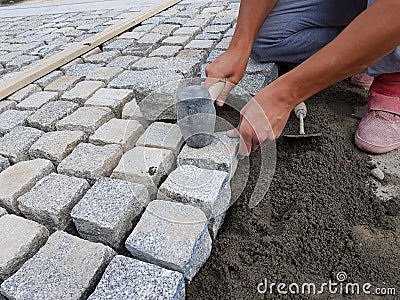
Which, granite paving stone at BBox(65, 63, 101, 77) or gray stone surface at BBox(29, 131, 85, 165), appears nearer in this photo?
gray stone surface at BBox(29, 131, 85, 165)

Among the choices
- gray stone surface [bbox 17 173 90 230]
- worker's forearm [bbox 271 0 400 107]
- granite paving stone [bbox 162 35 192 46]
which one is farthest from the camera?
granite paving stone [bbox 162 35 192 46]

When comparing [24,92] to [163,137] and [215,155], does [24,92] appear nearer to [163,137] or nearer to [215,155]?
[163,137]

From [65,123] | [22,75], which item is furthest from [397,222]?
[22,75]

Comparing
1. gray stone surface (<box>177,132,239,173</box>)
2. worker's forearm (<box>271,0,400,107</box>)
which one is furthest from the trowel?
worker's forearm (<box>271,0,400,107</box>)

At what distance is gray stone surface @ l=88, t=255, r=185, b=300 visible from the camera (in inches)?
46.9

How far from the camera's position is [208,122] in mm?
1709

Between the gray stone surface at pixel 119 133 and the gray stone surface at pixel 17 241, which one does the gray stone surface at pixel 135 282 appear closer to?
the gray stone surface at pixel 17 241

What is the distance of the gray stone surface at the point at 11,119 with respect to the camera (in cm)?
216

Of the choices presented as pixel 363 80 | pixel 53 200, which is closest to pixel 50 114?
pixel 53 200

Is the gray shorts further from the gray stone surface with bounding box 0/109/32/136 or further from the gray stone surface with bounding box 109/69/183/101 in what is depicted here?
the gray stone surface with bounding box 0/109/32/136

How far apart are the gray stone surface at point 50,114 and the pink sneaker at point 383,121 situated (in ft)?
5.57

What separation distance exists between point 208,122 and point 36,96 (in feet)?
4.52

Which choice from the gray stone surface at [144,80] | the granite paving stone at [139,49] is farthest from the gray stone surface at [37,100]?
the granite paving stone at [139,49]

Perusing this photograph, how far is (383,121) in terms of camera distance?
2064mm
